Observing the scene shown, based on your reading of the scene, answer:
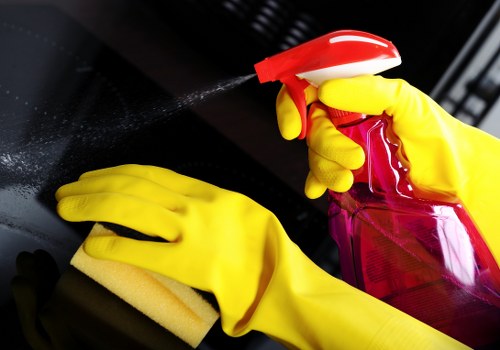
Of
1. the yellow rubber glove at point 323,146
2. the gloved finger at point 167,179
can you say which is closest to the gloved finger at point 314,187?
the yellow rubber glove at point 323,146

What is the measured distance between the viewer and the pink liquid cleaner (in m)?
0.58

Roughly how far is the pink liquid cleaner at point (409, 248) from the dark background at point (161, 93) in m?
0.16

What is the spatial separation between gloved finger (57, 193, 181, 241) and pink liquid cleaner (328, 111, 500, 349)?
0.23m

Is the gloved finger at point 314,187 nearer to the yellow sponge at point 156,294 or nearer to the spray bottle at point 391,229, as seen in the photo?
the spray bottle at point 391,229

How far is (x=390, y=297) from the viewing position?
61 centimetres

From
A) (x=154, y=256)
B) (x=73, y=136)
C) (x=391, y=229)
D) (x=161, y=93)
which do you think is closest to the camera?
(x=154, y=256)

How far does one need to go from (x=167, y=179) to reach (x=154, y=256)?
115 millimetres

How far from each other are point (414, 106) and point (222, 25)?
77cm

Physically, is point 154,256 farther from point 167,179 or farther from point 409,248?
point 409,248

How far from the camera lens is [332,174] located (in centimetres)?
60

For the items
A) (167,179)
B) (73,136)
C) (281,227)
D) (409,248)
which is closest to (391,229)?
(409,248)

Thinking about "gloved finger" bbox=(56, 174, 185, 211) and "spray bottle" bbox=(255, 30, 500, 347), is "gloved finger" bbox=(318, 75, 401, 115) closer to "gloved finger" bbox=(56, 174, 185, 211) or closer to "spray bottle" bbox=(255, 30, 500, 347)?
"spray bottle" bbox=(255, 30, 500, 347)

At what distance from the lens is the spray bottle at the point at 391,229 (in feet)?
1.83

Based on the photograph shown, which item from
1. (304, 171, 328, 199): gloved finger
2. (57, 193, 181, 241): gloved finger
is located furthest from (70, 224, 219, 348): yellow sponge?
(304, 171, 328, 199): gloved finger
